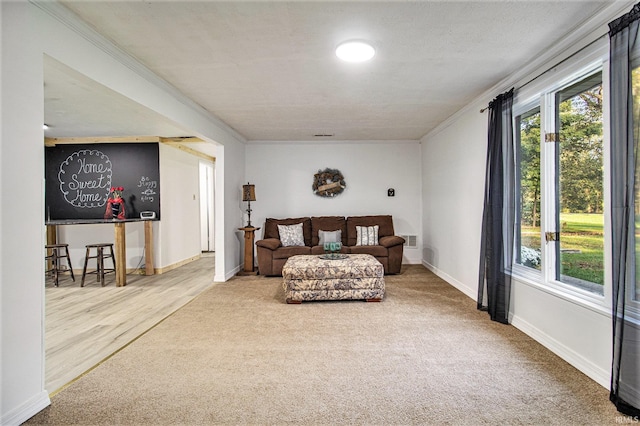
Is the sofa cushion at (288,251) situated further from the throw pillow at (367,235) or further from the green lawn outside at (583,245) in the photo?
the green lawn outside at (583,245)

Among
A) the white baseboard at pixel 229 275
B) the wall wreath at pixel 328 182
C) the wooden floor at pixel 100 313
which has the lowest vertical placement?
the wooden floor at pixel 100 313

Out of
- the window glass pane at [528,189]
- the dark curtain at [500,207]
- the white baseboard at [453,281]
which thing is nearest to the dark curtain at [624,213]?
the window glass pane at [528,189]

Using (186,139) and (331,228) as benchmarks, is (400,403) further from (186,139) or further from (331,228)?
(186,139)

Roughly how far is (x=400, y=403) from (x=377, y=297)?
2.07m

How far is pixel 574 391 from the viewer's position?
2096mm

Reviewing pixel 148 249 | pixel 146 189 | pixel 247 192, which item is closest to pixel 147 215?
pixel 146 189

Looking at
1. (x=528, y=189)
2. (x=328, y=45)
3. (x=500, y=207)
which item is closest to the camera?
(x=328, y=45)

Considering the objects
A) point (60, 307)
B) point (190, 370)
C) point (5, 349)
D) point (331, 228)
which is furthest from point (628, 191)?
point (60, 307)

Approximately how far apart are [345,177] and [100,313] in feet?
14.8

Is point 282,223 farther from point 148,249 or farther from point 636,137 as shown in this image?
point 636,137

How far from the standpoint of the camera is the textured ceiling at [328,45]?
2162mm

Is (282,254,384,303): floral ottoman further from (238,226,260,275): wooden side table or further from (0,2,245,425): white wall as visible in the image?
(0,2,245,425): white wall

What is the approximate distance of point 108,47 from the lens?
2566 millimetres

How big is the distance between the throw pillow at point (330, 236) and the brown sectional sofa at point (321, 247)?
7 centimetres
